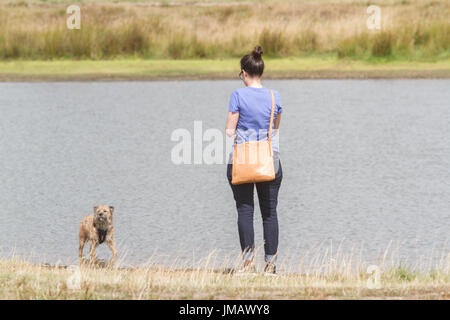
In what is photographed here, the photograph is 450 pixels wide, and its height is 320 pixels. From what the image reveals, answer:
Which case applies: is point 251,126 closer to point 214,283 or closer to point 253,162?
point 253,162

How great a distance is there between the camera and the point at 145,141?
1545 centimetres

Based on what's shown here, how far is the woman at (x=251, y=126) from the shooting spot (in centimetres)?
677

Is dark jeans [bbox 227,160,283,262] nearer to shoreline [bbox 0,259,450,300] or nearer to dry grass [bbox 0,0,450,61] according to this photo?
shoreline [bbox 0,259,450,300]

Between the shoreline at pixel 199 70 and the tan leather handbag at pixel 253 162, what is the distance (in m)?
17.8

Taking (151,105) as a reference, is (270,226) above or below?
above

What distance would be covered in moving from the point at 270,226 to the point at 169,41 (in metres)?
21.2

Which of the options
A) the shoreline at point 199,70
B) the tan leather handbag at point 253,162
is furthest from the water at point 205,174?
the shoreline at point 199,70

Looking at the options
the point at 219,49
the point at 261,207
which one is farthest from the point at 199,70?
the point at 261,207

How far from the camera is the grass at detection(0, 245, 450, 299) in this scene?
575 cm

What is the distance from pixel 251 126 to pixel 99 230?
160 cm

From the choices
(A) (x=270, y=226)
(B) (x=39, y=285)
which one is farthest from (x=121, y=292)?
(A) (x=270, y=226)

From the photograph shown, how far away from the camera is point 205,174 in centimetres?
1277

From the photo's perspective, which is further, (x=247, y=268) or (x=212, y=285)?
(x=247, y=268)

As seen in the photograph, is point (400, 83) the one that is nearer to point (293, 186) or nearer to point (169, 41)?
point (169, 41)
